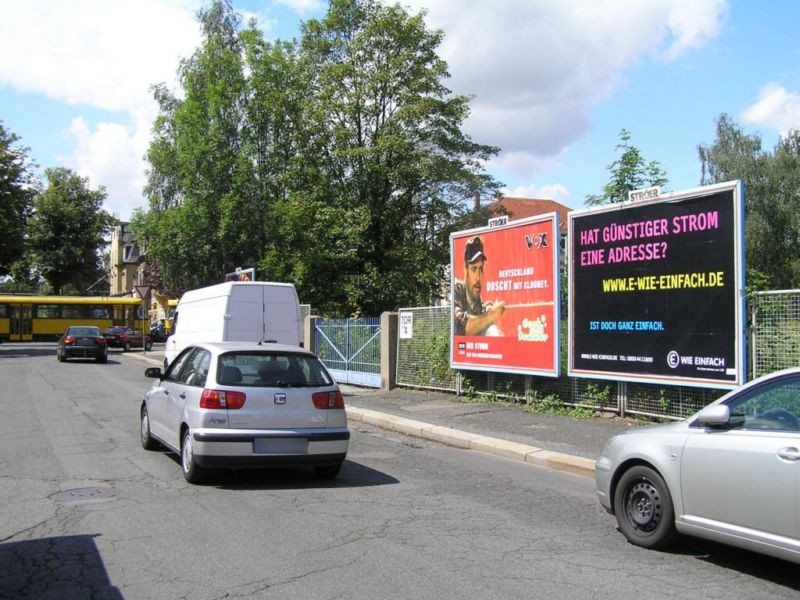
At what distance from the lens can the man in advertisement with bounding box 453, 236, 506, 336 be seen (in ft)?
48.0

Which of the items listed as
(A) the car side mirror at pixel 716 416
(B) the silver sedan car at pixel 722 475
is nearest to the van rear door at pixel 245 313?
(B) the silver sedan car at pixel 722 475

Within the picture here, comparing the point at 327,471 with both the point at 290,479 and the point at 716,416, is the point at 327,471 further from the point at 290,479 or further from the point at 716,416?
the point at 716,416

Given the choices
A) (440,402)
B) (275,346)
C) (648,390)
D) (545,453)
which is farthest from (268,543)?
(440,402)

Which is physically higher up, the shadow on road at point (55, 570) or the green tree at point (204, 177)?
the green tree at point (204, 177)

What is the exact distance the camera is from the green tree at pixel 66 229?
62406 mm

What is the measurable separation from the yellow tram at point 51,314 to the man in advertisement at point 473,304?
3780cm

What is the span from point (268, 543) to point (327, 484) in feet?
7.63

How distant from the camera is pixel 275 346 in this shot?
26.6 feet

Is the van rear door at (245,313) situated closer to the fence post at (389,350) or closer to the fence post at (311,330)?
the fence post at (389,350)

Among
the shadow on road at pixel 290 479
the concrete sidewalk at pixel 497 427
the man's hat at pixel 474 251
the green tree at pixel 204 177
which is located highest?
the green tree at pixel 204 177

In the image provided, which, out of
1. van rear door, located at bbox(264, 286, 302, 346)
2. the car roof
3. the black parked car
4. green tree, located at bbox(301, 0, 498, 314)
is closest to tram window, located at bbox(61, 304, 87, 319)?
the black parked car

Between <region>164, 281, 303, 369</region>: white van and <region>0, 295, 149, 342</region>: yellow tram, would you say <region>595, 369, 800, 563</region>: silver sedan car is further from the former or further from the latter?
<region>0, 295, 149, 342</region>: yellow tram

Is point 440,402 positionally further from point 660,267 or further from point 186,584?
point 186,584

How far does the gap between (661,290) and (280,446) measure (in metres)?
6.72
